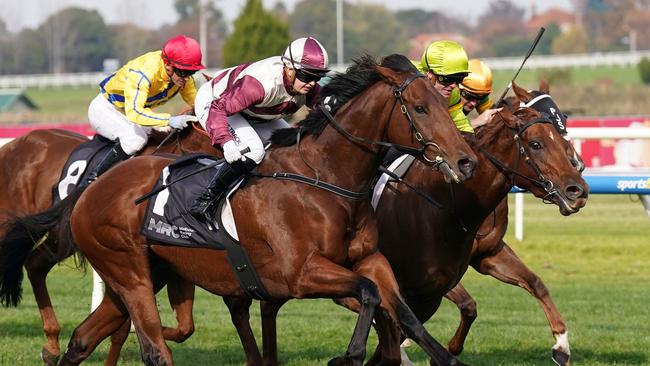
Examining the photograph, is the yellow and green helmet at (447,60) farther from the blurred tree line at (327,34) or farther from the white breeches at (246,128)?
the blurred tree line at (327,34)

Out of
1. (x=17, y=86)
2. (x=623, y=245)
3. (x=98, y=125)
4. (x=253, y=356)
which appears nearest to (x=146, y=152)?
(x=98, y=125)

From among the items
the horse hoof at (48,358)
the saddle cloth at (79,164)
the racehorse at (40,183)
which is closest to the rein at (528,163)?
the racehorse at (40,183)

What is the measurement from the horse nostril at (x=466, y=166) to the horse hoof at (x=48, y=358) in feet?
10.0

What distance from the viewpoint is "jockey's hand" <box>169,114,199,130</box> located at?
701cm

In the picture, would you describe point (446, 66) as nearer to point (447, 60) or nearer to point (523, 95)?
point (447, 60)

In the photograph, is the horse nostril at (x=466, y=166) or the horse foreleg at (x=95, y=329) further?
the horse foreleg at (x=95, y=329)

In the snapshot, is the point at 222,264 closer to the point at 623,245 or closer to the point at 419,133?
the point at 419,133

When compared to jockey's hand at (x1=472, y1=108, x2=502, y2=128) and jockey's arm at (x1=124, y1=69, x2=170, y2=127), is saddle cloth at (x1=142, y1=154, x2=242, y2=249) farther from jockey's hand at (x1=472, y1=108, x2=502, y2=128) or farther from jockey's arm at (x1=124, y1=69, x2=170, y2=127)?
jockey's hand at (x1=472, y1=108, x2=502, y2=128)

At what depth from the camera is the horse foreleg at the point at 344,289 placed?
17.2ft

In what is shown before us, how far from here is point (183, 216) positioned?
5906mm

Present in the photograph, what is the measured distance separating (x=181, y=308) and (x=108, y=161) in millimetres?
1186

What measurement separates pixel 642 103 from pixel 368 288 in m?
33.2

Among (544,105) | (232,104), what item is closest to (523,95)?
(544,105)

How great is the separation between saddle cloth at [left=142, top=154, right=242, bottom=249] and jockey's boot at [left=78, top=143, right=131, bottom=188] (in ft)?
4.78
